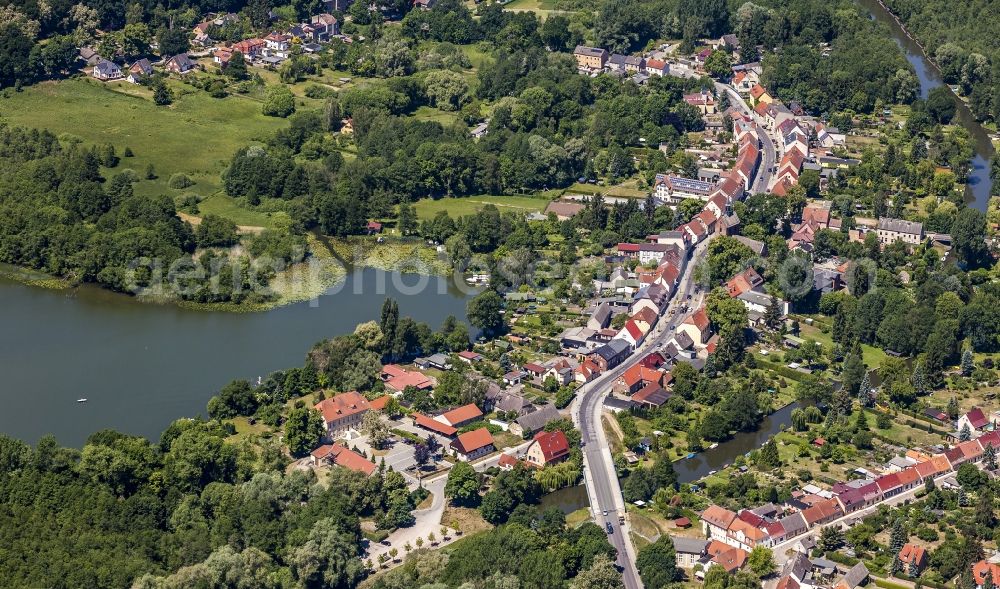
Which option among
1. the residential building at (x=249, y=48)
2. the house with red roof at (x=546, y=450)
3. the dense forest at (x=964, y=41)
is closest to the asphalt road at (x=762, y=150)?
the dense forest at (x=964, y=41)

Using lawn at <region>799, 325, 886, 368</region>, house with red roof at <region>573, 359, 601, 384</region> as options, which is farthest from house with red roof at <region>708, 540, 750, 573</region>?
lawn at <region>799, 325, 886, 368</region>

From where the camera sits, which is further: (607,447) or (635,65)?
(635,65)

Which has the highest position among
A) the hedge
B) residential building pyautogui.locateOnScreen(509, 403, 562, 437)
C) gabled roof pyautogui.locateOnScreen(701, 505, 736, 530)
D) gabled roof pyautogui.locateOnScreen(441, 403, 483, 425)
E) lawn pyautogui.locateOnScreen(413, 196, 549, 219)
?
gabled roof pyautogui.locateOnScreen(701, 505, 736, 530)

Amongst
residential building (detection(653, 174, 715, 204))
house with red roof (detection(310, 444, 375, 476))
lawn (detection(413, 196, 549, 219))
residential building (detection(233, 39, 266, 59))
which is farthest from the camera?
residential building (detection(233, 39, 266, 59))

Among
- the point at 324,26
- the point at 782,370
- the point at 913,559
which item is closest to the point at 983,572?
the point at 913,559

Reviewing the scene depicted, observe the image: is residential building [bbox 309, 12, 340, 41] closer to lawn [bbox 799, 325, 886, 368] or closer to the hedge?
lawn [bbox 799, 325, 886, 368]

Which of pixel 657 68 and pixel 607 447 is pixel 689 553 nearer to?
pixel 607 447
